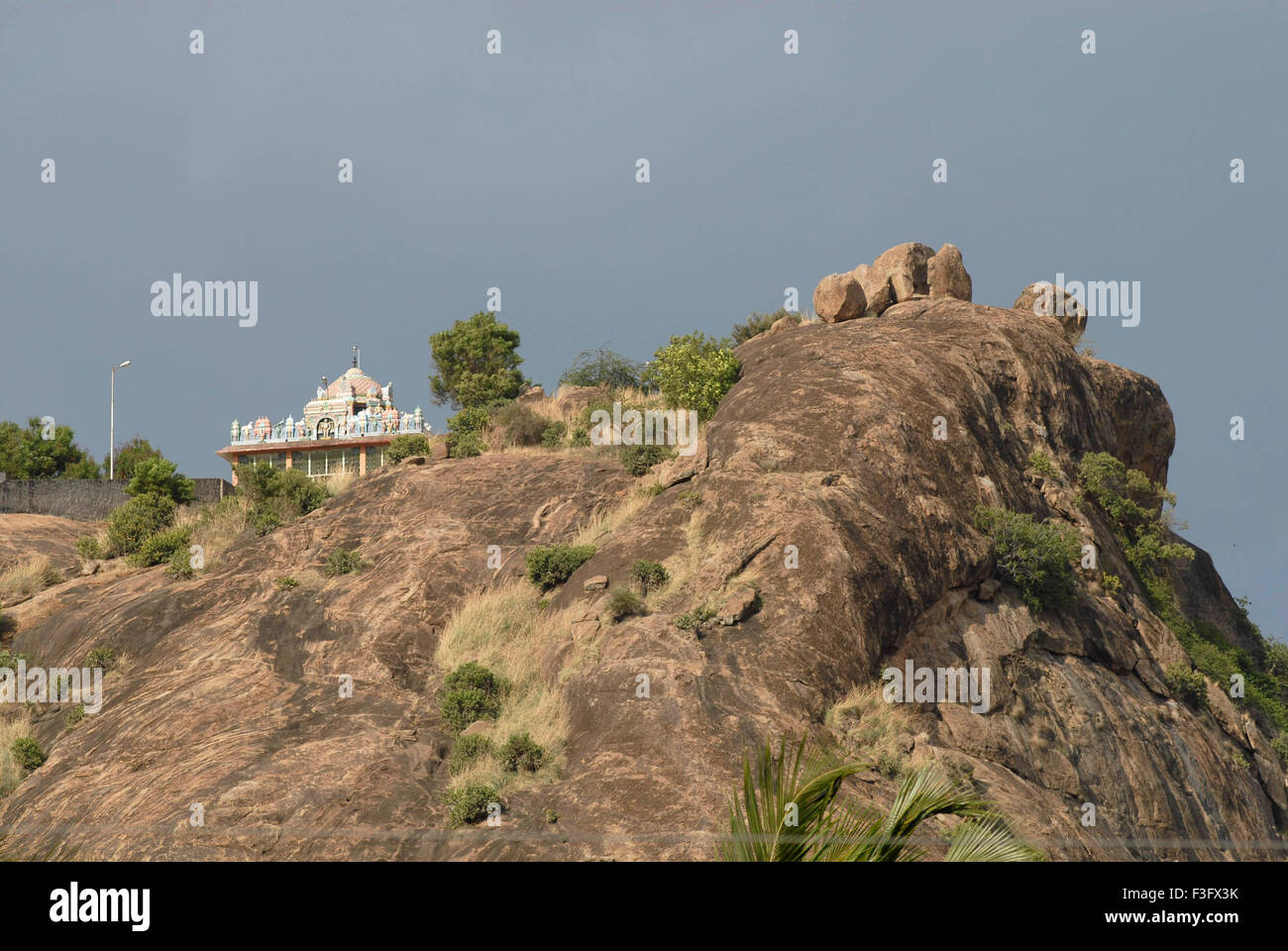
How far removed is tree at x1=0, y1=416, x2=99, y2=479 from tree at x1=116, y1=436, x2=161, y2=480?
54.4 inches

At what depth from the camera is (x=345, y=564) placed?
94.4 ft

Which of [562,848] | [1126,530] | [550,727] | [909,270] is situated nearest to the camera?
[562,848]

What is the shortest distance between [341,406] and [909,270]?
1042 inches

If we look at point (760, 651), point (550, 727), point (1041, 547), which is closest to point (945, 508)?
point (1041, 547)

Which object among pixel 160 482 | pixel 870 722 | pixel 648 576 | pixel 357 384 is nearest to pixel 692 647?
pixel 648 576

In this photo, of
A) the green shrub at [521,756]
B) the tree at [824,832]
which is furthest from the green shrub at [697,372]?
the tree at [824,832]

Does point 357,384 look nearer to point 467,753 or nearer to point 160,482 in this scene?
point 160,482

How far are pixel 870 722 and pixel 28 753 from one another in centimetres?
1576

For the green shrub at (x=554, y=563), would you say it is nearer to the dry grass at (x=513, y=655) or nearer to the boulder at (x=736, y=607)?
the dry grass at (x=513, y=655)
